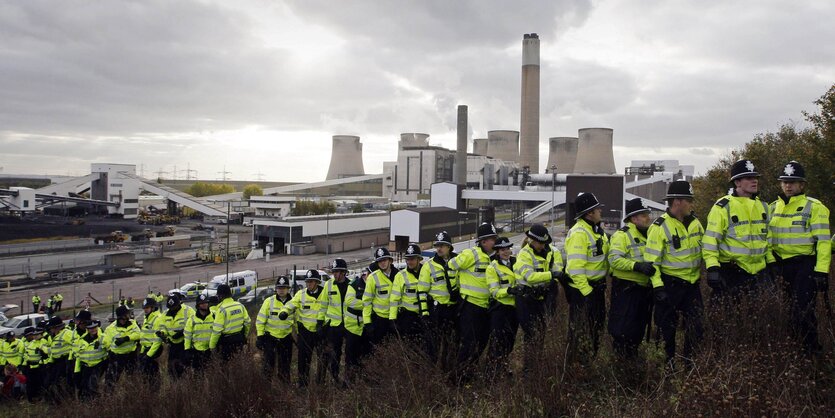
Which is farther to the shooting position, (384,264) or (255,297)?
(255,297)

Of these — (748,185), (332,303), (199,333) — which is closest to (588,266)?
(748,185)

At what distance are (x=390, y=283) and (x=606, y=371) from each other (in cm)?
276

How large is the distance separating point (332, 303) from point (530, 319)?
267 centimetres

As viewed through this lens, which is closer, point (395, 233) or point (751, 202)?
point (751, 202)

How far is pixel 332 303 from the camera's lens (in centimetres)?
689

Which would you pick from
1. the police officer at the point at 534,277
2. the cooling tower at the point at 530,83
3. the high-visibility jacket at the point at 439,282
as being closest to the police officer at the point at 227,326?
the high-visibility jacket at the point at 439,282

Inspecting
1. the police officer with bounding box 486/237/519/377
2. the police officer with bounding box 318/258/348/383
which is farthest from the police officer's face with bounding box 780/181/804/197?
the police officer with bounding box 318/258/348/383

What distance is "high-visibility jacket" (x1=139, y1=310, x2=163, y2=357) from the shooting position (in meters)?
7.72

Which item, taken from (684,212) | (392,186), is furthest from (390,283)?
(392,186)

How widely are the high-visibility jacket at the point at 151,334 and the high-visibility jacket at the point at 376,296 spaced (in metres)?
3.21

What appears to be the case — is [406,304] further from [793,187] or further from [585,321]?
[793,187]

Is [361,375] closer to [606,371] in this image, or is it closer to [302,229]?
[606,371]

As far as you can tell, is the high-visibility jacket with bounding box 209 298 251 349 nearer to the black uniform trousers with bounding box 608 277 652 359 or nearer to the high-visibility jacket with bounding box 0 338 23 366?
the high-visibility jacket with bounding box 0 338 23 366

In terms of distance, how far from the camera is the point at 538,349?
4.29 m
